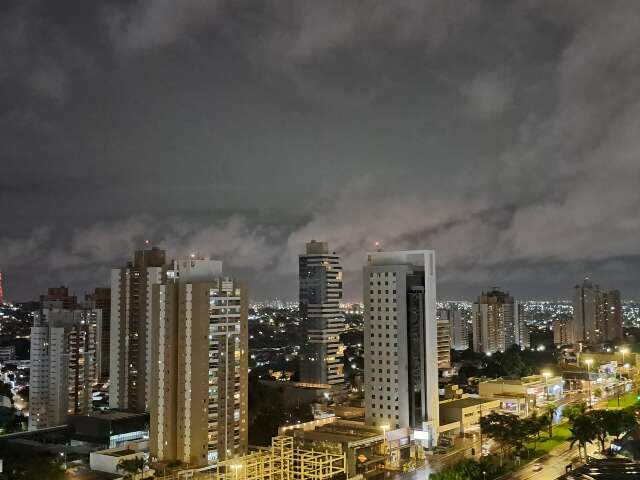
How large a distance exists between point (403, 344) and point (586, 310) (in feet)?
157

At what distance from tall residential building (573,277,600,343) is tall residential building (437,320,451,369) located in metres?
22.5

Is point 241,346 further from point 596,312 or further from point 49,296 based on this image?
point 596,312

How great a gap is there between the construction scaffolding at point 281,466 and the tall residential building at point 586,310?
51.9m

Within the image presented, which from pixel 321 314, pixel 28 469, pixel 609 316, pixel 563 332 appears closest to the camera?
pixel 28 469

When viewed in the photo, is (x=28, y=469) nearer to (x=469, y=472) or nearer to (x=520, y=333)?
(x=469, y=472)

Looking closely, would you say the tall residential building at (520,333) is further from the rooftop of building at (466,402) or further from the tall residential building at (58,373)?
the tall residential building at (58,373)

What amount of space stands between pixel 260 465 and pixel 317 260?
79.1ft

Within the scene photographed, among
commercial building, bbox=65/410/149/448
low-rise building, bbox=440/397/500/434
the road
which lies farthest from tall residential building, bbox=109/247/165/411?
the road

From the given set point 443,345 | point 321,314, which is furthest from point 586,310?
point 321,314

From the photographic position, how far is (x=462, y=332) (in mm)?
68250

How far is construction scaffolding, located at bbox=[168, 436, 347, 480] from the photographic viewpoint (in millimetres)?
19222

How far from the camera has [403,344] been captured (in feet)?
82.5

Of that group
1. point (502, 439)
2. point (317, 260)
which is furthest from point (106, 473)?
point (317, 260)

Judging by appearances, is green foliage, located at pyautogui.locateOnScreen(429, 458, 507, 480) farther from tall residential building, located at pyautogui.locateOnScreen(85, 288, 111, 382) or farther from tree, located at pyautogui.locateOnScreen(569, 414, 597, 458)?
tall residential building, located at pyautogui.locateOnScreen(85, 288, 111, 382)
